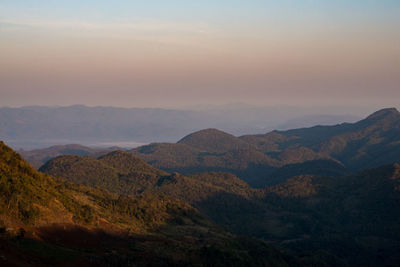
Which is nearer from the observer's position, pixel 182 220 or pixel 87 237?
pixel 87 237

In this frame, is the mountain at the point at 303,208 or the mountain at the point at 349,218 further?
the mountain at the point at 303,208

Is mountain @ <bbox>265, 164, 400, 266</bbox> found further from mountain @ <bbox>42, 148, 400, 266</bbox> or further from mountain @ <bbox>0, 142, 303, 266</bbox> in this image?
mountain @ <bbox>0, 142, 303, 266</bbox>

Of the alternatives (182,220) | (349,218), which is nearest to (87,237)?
(182,220)

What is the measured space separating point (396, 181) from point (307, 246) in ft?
205

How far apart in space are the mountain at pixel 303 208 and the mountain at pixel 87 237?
39.7m

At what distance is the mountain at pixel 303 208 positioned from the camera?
455 ft

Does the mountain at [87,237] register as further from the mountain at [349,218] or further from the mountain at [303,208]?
the mountain at [303,208]

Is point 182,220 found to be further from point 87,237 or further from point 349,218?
point 349,218

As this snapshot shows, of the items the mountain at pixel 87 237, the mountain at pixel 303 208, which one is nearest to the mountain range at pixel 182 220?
the mountain at pixel 87 237

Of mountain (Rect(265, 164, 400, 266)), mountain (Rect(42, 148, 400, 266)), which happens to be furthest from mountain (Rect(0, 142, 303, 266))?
mountain (Rect(42, 148, 400, 266))

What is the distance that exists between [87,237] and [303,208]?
131 m

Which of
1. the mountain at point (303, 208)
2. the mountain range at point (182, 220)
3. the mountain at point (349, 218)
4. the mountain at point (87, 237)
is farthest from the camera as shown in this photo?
the mountain at point (303, 208)

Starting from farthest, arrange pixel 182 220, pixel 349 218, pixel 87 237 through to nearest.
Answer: pixel 349 218, pixel 182 220, pixel 87 237

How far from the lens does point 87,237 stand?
6444 centimetres
